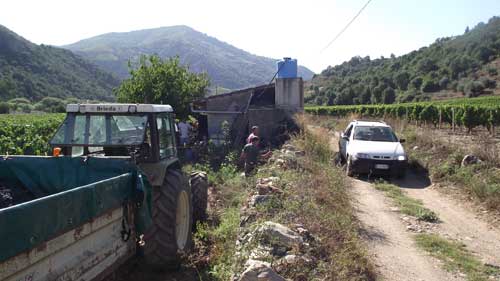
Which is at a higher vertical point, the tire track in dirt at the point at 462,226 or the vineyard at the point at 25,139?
the vineyard at the point at 25,139

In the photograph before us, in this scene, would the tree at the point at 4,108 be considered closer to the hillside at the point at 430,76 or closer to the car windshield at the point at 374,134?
the car windshield at the point at 374,134

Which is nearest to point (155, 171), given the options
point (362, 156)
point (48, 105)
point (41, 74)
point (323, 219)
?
point (323, 219)

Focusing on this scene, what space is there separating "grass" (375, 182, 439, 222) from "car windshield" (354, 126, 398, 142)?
2.06 meters

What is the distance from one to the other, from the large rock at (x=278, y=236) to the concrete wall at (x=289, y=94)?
14.3 meters

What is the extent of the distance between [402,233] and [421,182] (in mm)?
5051

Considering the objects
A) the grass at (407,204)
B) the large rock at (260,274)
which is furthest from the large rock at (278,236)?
the grass at (407,204)

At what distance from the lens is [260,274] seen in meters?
4.04

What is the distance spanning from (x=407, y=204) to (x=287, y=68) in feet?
39.3

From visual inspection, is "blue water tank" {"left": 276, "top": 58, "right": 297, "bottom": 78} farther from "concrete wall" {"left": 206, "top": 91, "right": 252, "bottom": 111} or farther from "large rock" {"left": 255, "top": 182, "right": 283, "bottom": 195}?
"large rock" {"left": 255, "top": 182, "right": 283, "bottom": 195}

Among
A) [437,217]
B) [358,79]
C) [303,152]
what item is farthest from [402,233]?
[358,79]

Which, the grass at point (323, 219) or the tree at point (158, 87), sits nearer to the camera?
the grass at point (323, 219)

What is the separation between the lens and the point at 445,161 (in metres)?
12.0

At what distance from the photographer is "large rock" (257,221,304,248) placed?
4918 mm

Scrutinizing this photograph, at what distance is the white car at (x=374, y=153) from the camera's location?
11.9 meters
